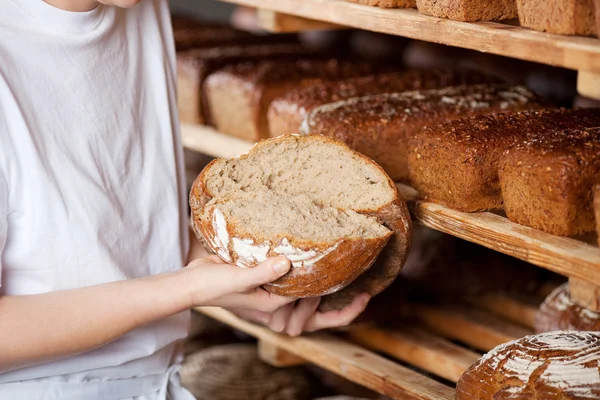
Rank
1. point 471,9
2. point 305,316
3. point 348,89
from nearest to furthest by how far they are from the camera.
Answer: point 471,9 → point 305,316 → point 348,89

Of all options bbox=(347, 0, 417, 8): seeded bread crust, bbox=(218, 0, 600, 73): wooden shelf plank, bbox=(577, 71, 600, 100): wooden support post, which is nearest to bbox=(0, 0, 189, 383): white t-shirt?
bbox=(218, 0, 600, 73): wooden shelf plank

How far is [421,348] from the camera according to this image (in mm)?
2375

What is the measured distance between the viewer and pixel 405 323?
2596 mm

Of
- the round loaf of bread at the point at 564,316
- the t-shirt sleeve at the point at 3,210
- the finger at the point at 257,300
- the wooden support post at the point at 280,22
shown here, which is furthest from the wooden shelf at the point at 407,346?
the t-shirt sleeve at the point at 3,210

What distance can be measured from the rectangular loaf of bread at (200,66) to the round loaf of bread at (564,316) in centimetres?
123

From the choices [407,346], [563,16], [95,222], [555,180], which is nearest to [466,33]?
[563,16]

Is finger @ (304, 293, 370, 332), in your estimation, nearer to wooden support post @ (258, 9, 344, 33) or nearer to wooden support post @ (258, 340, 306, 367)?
wooden support post @ (258, 340, 306, 367)

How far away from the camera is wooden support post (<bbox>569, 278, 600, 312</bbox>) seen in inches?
69.1

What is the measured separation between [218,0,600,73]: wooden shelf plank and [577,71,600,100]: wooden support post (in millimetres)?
79

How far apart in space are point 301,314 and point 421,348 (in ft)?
1.69

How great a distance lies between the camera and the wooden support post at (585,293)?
176 centimetres

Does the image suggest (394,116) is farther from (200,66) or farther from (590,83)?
(200,66)

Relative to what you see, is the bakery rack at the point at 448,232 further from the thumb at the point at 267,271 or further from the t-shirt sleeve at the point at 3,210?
the t-shirt sleeve at the point at 3,210

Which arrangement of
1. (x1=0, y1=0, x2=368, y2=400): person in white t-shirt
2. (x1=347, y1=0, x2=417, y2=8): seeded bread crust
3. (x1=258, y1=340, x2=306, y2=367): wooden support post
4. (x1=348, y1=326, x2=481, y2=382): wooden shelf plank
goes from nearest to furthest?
(x1=0, y1=0, x2=368, y2=400): person in white t-shirt
(x1=347, y1=0, x2=417, y2=8): seeded bread crust
(x1=348, y1=326, x2=481, y2=382): wooden shelf plank
(x1=258, y1=340, x2=306, y2=367): wooden support post
